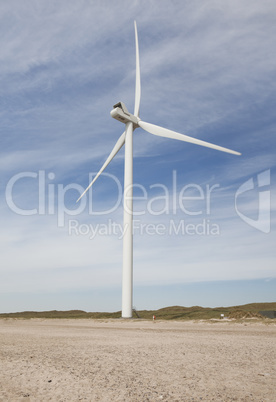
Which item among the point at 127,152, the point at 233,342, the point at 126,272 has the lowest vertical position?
the point at 233,342

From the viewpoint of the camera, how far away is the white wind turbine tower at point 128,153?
4684 centimetres

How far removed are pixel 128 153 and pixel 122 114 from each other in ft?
20.3

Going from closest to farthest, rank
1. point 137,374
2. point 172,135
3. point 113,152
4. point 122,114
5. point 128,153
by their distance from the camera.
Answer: point 137,374, point 172,135, point 128,153, point 122,114, point 113,152

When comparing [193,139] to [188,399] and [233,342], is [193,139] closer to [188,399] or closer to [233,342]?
[233,342]

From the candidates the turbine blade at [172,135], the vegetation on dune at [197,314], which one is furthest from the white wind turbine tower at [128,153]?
the vegetation on dune at [197,314]

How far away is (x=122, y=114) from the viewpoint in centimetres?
5341

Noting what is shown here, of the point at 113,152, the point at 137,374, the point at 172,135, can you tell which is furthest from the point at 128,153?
the point at 137,374

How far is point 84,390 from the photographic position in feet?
32.9

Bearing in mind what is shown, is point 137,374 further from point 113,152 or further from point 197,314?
point 113,152

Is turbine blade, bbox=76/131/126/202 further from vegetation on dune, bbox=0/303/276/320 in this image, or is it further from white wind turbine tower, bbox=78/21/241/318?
vegetation on dune, bbox=0/303/276/320

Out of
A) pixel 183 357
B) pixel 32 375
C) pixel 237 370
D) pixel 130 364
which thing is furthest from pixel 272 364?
pixel 32 375

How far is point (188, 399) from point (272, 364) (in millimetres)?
5916

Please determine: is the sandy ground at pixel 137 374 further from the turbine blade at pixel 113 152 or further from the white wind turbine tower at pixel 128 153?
the turbine blade at pixel 113 152

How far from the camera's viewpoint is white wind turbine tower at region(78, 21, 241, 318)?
154 feet
